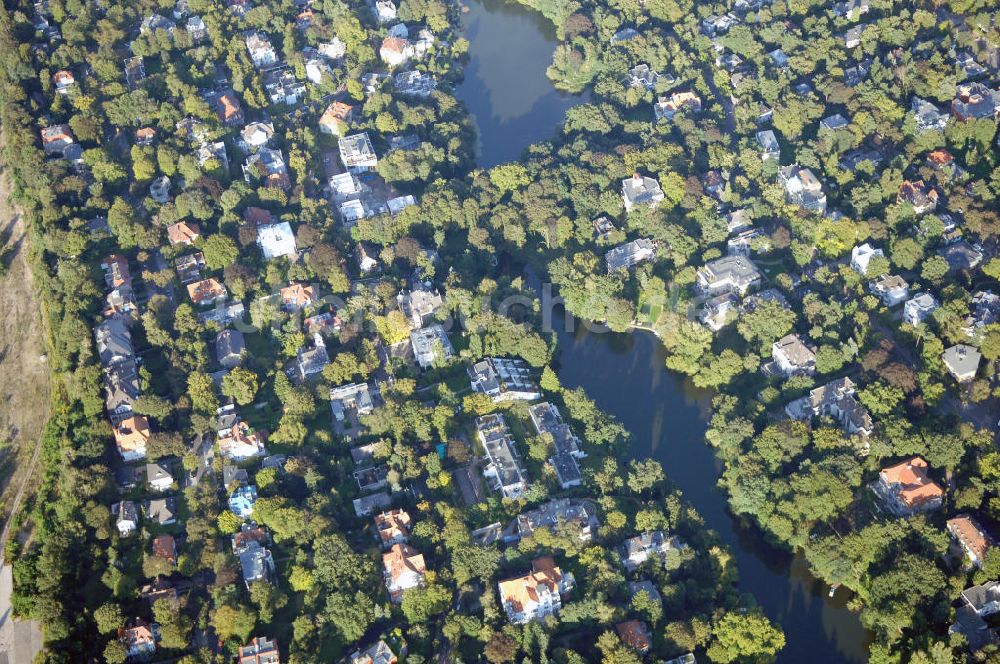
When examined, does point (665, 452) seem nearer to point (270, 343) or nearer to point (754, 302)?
point (754, 302)

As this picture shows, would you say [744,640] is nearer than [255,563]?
Yes

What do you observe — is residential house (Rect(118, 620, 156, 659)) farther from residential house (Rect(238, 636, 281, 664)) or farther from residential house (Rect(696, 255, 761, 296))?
residential house (Rect(696, 255, 761, 296))

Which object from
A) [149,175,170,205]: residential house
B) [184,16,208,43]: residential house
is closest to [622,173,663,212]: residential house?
[149,175,170,205]: residential house

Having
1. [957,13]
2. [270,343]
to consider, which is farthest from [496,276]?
[957,13]

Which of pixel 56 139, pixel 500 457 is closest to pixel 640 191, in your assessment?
pixel 500 457

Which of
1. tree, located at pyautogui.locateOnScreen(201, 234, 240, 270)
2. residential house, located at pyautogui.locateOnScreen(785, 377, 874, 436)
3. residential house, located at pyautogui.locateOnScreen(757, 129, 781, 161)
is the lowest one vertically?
residential house, located at pyautogui.locateOnScreen(785, 377, 874, 436)

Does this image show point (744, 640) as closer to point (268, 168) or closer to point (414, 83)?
point (268, 168)

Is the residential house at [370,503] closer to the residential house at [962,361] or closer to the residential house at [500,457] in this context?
the residential house at [500,457]
